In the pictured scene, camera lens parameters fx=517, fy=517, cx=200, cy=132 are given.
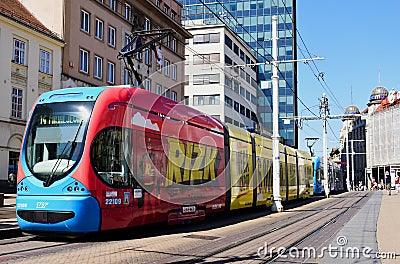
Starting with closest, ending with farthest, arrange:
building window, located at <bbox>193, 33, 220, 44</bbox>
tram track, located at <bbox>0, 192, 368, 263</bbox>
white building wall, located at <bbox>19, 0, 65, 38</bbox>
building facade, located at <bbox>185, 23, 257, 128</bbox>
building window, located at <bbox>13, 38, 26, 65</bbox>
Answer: tram track, located at <bbox>0, 192, 368, 263</bbox>
building window, located at <bbox>13, 38, 26, 65</bbox>
white building wall, located at <bbox>19, 0, 65, 38</bbox>
building facade, located at <bbox>185, 23, 257, 128</bbox>
building window, located at <bbox>193, 33, 220, 44</bbox>

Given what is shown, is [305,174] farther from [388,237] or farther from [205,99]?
[205,99]

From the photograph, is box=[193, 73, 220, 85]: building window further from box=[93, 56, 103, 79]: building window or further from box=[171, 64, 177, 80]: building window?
box=[93, 56, 103, 79]: building window

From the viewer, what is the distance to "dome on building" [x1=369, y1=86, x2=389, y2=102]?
106m

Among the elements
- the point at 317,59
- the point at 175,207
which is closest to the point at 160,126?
the point at 175,207

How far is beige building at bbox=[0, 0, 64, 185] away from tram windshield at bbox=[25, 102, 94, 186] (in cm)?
1741

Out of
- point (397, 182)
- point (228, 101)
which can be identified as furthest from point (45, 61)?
point (397, 182)

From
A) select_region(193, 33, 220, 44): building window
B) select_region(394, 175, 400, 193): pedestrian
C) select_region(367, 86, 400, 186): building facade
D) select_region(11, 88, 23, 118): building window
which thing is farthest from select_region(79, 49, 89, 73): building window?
select_region(367, 86, 400, 186): building facade

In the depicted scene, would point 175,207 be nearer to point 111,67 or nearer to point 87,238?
point 87,238

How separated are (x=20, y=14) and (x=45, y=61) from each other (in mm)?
3170

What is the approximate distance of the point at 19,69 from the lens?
29312 mm

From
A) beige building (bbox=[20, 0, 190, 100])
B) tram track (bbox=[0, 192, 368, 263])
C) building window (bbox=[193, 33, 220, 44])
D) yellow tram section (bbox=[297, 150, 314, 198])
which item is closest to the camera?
tram track (bbox=[0, 192, 368, 263])

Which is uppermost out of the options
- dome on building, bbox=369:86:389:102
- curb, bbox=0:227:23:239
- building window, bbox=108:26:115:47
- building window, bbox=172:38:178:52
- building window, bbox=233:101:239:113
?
dome on building, bbox=369:86:389:102

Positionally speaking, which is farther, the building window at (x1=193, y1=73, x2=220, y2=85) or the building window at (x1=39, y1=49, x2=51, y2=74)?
the building window at (x1=193, y1=73, x2=220, y2=85)

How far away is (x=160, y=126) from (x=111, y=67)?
25.2 m
